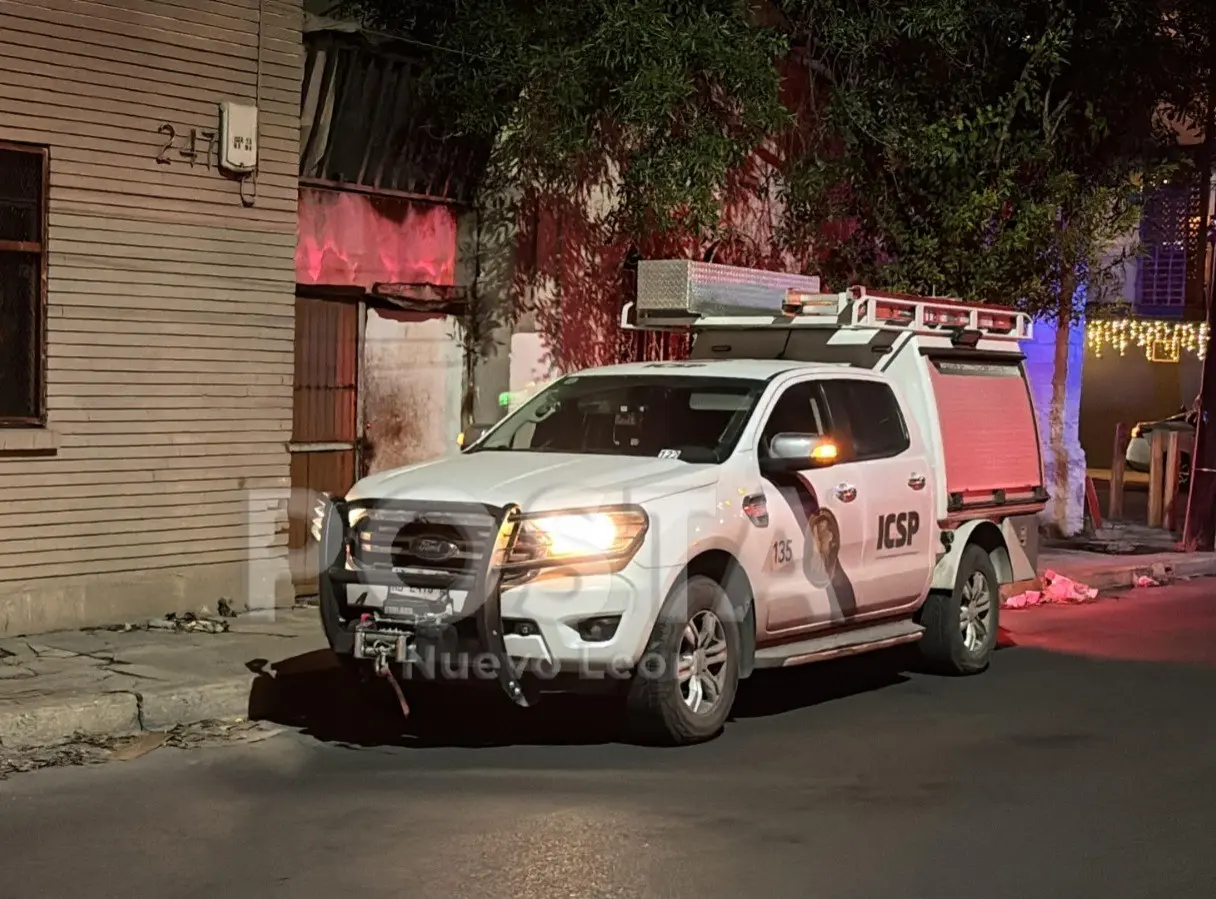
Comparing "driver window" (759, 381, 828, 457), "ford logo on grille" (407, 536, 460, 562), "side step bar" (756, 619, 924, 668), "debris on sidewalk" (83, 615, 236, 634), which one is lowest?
"debris on sidewalk" (83, 615, 236, 634)

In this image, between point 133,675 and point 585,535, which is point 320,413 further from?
point 585,535

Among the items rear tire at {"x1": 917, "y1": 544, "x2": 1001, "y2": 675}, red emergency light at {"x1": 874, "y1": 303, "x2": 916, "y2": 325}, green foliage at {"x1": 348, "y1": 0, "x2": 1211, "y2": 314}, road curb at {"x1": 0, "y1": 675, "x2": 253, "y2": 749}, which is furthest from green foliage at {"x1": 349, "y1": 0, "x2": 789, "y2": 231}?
road curb at {"x1": 0, "y1": 675, "x2": 253, "y2": 749}

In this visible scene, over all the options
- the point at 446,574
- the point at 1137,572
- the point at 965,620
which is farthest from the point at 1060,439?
the point at 446,574

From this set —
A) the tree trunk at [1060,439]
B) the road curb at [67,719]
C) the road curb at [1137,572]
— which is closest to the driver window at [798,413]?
the road curb at [67,719]

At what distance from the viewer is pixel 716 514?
8.41 m

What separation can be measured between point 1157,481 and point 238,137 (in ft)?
44.3

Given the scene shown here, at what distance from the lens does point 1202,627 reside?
13.5 meters

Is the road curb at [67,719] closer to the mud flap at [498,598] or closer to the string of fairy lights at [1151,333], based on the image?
the mud flap at [498,598]

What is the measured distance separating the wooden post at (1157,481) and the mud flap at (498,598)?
14.6 meters

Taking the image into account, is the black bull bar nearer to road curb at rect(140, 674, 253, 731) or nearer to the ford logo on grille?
the ford logo on grille

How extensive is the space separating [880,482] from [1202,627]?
4945mm

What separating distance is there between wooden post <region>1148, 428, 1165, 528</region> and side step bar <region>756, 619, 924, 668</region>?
11.3 m

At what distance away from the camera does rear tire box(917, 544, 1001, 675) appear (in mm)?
10750

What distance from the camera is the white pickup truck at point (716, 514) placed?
7.91 m
